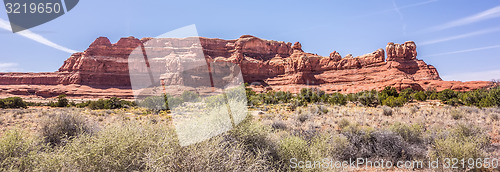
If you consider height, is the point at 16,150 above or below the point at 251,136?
above

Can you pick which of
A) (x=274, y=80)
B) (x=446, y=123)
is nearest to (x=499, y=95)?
(x=446, y=123)

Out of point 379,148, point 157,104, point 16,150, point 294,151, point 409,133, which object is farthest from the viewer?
Result: point 157,104

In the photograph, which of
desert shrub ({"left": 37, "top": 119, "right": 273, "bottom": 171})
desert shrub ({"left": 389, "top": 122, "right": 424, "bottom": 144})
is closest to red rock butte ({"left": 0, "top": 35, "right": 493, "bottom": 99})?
desert shrub ({"left": 389, "top": 122, "right": 424, "bottom": 144})

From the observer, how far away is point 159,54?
78.2m

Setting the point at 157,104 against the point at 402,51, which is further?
the point at 402,51

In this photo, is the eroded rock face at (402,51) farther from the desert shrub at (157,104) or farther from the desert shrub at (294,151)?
the desert shrub at (294,151)

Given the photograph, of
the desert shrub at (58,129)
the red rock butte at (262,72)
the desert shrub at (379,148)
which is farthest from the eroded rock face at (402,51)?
the desert shrub at (58,129)

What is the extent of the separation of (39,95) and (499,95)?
89.9 m

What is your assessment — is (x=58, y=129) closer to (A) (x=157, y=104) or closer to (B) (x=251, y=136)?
(B) (x=251, y=136)

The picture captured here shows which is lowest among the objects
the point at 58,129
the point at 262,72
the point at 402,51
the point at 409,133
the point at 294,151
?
the point at 409,133

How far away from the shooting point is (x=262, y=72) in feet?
249

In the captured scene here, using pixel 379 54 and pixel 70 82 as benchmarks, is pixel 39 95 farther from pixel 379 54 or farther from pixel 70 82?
pixel 379 54

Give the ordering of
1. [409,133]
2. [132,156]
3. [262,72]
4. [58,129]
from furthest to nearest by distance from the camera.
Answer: [262,72] → [409,133] → [58,129] → [132,156]

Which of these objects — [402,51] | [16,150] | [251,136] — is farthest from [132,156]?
[402,51]
